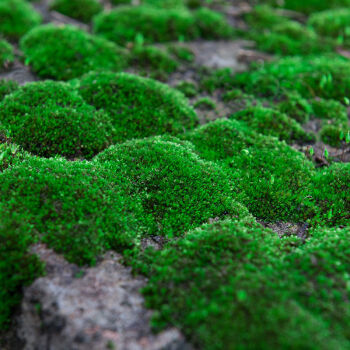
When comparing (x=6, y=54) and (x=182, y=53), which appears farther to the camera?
(x=182, y=53)

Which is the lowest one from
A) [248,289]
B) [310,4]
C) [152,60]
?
[248,289]

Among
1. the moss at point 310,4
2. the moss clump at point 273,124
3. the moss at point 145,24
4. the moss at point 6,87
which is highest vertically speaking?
the moss at point 310,4

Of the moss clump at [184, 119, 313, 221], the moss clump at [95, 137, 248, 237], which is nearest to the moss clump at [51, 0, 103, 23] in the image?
the moss clump at [184, 119, 313, 221]

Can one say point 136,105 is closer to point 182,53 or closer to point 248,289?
point 182,53

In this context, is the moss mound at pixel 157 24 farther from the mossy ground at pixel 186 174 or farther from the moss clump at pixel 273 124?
the moss clump at pixel 273 124

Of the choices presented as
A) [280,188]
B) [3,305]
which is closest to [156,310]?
[3,305]

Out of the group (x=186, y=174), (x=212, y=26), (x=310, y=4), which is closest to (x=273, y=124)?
(x=186, y=174)

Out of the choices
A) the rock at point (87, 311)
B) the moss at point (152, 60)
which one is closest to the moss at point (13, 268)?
the rock at point (87, 311)
